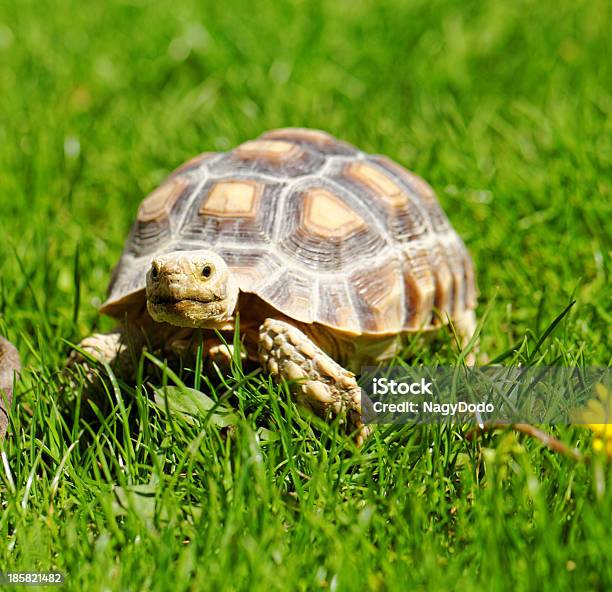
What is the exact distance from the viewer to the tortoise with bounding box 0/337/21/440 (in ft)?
7.43

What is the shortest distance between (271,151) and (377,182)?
15.5 inches

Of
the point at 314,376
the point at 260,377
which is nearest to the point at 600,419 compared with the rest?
the point at 314,376

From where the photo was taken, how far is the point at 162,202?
9.12ft

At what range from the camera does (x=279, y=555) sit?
179 centimetres

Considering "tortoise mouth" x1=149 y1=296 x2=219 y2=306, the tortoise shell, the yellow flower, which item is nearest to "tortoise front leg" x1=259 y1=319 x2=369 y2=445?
the tortoise shell

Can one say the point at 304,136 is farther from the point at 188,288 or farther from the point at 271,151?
the point at 188,288

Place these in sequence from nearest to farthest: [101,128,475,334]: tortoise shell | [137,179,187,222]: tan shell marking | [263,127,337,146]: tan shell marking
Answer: [101,128,475,334]: tortoise shell, [137,179,187,222]: tan shell marking, [263,127,337,146]: tan shell marking

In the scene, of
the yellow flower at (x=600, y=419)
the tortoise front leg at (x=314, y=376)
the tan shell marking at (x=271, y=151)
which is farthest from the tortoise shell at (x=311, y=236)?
the yellow flower at (x=600, y=419)

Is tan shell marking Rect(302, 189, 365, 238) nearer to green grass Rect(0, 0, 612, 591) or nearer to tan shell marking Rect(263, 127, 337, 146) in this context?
tan shell marking Rect(263, 127, 337, 146)

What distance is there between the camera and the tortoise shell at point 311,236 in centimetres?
250

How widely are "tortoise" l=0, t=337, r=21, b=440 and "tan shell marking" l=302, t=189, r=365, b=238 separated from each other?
1002mm
